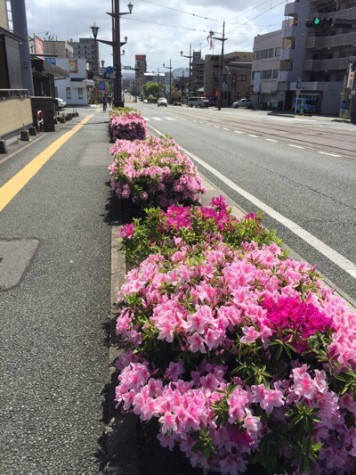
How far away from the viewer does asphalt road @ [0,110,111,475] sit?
223 cm

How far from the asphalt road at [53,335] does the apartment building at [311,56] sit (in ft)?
180

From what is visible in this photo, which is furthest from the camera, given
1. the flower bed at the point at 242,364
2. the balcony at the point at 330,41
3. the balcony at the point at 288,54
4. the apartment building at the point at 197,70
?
the apartment building at the point at 197,70

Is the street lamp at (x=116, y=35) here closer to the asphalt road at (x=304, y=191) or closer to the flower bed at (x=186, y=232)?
the asphalt road at (x=304, y=191)

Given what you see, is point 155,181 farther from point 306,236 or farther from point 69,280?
point 306,236

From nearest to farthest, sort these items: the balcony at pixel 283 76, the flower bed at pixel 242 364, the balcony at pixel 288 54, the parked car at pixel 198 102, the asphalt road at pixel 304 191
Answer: the flower bed at pixel 242 364
the asphalt road at pixel 304 191
the balcony at pixel 288 54
the balcony at pixel 283 76
the parked car at pixel 198 102

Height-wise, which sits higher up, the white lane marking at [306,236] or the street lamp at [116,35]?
the street lamp at [116,35]

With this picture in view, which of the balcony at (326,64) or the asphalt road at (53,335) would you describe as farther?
the balcony at (326,64)

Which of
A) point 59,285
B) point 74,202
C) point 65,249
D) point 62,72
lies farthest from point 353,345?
point 62,72

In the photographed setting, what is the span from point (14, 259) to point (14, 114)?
38.7ft

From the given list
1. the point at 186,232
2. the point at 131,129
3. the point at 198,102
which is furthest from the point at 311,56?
the point at 186,232

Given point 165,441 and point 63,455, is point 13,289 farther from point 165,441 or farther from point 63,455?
point 165,441

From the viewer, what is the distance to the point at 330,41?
194 ft

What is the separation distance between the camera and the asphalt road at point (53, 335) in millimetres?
2230

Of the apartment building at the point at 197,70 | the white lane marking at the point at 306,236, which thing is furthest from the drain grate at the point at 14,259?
the apartment building at the point at 197,70
